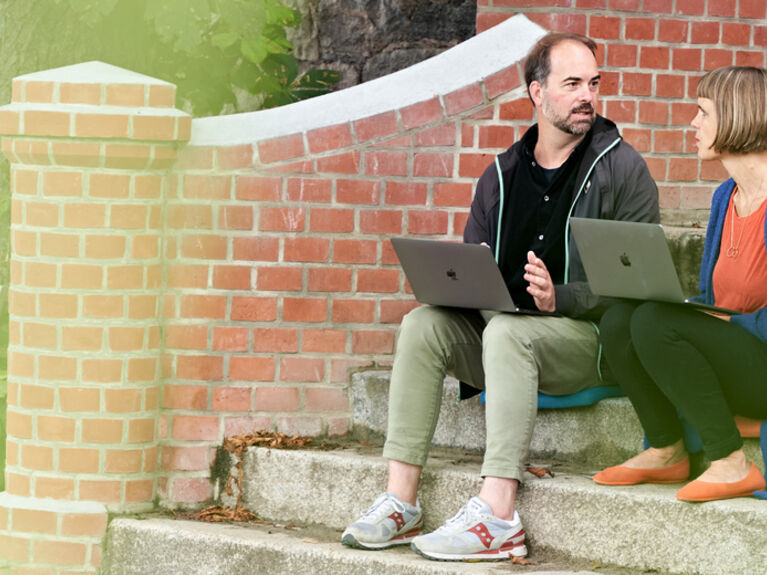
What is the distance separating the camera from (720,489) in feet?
10.1

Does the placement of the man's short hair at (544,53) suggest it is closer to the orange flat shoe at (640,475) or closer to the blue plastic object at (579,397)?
the blue plastic object at (579,397)

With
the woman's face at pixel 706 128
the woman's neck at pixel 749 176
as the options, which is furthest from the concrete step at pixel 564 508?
the woman's face at pixel 706 128

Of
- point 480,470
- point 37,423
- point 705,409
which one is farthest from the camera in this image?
point 37,423

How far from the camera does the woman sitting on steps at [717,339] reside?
10.1ft

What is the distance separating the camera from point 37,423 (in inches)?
148

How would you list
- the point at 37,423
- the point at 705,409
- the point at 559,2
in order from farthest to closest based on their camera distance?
Result: the point at 559,2 → the point at 37,423 → the point at 705,409

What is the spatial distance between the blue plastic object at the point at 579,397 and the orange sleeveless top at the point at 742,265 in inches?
17.3

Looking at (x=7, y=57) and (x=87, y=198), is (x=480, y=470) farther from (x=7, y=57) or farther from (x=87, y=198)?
(x=7, y=57)

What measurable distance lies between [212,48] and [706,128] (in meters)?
2.21

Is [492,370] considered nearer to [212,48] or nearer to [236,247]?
[236,247]

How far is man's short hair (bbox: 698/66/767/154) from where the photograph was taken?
3199mm

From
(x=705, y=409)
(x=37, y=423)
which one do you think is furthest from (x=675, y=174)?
(x=37, y=423)

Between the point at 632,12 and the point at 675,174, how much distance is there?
0.59m

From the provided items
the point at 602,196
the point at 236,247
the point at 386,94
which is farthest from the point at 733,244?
the point at 236,247
